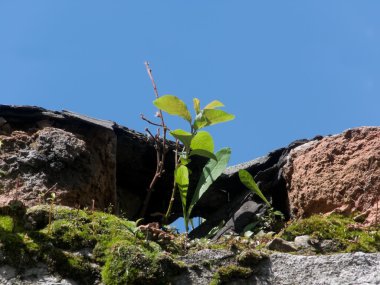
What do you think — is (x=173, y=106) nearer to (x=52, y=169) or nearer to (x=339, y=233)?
(x=52, y=169)

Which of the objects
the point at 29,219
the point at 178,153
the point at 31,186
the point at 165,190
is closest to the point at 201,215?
the point at 165,190

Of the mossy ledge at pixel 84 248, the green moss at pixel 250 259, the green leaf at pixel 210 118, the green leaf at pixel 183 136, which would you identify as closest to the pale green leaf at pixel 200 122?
the green leaf at pixel 210 118

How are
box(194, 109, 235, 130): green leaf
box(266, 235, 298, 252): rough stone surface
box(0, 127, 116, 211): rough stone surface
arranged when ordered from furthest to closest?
box(194, 109, 235, 130): green leaf → box(0, 127, 116, 211): rough stone surface → box(266, 235, 298, 252): rough stone surface

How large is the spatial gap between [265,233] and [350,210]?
44 centimetres

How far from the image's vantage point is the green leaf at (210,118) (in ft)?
15.5

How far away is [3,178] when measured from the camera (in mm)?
4230

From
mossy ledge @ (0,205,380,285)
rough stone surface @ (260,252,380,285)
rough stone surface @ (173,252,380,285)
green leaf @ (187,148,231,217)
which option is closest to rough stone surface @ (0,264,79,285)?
mossy ledge @ (0,205,380,285)

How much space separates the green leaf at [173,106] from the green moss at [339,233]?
107 centimetres

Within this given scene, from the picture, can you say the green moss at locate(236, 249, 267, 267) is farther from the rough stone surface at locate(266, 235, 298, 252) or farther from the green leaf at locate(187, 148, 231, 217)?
the green leaf at locate(187, 148, 231, 217)

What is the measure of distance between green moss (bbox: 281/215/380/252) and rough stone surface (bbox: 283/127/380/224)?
216 millimetres

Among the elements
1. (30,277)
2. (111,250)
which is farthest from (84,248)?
(30,277)

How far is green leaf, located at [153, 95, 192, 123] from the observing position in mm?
4664

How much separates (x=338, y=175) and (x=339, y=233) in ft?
2.08

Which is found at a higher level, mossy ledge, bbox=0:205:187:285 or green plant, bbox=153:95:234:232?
green plant, bbox=153:95:234:232
